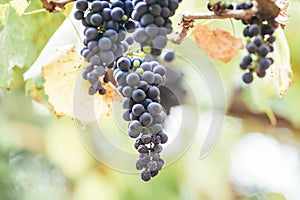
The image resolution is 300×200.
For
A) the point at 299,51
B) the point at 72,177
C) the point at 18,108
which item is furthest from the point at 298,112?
the point at 18,108

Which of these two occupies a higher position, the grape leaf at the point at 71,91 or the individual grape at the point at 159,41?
the individual grape at the point at 159,41

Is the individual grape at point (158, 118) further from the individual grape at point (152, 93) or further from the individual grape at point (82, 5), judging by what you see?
the individual grape at point (82, 5)

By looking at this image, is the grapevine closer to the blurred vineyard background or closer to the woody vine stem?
the woody vine stem

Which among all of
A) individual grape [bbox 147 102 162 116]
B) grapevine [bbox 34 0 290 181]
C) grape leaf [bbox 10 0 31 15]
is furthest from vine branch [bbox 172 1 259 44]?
grape leaf [bbox 10 0 31 15]

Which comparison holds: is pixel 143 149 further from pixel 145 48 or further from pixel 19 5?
pixel 19 5

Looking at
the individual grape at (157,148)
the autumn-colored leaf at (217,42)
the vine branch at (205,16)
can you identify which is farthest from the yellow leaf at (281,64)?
the individual grape at (157,148)

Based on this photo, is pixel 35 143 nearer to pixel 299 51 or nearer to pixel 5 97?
pixel 5 97

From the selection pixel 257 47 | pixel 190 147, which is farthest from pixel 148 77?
pixel 190 147
